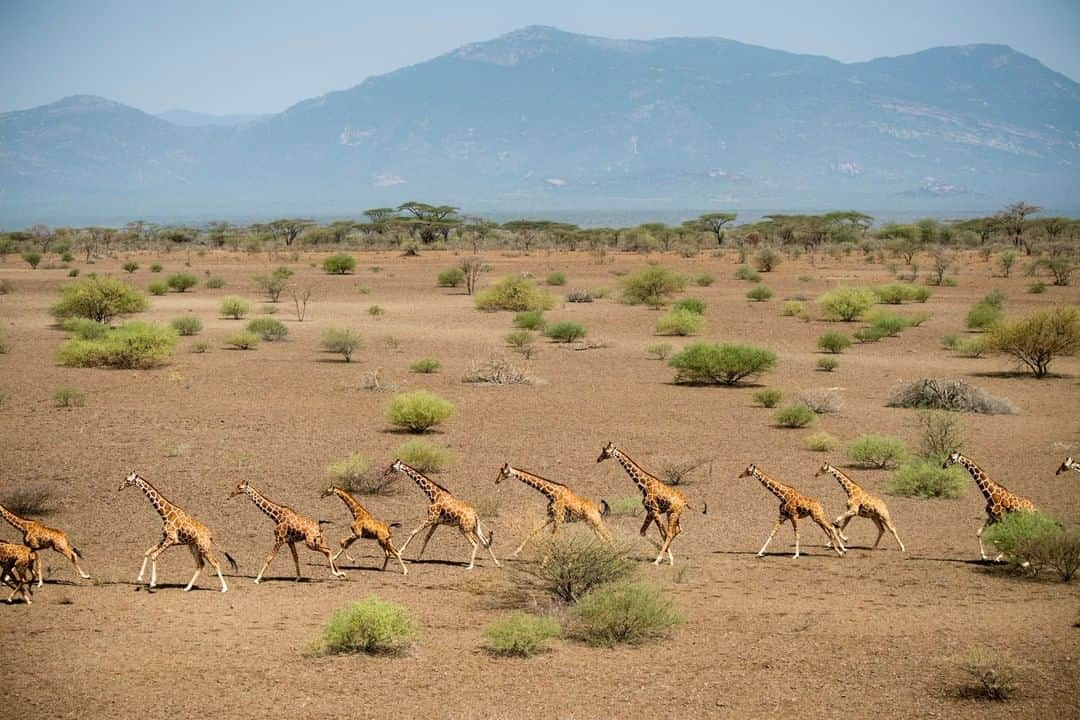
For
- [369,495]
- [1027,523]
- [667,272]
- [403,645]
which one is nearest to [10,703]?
[403,645]

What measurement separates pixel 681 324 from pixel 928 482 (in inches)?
874

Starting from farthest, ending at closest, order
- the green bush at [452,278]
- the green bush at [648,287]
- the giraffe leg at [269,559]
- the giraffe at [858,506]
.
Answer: the green bush at [452,278] < the green bush at [648,287] < the giraffe at [858,506] < the giraffe leg at [269,559]

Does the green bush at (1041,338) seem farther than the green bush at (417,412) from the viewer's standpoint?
Yes

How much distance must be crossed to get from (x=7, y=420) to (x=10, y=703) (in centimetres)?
1449

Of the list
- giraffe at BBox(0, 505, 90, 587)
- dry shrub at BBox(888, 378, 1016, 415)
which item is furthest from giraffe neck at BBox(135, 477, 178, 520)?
dry shrub at BBox(888, 378, 1016, 415)

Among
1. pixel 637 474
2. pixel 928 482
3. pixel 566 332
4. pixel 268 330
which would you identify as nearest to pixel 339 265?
pixel 268 330

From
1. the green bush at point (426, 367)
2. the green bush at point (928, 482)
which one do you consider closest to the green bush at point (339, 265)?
the green bush at point (426, 367)

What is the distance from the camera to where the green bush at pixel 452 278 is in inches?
2354

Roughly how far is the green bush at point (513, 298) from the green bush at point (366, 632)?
36520 mm

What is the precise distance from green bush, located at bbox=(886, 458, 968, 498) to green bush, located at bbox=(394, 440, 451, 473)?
23.8 feet

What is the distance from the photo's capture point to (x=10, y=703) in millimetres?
8828

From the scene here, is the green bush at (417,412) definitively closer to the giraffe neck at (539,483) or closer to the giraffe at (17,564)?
the giraffe neck at (539,483)

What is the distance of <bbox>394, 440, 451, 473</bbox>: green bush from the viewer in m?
18.1

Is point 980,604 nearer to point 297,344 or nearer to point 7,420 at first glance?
point 7,420
